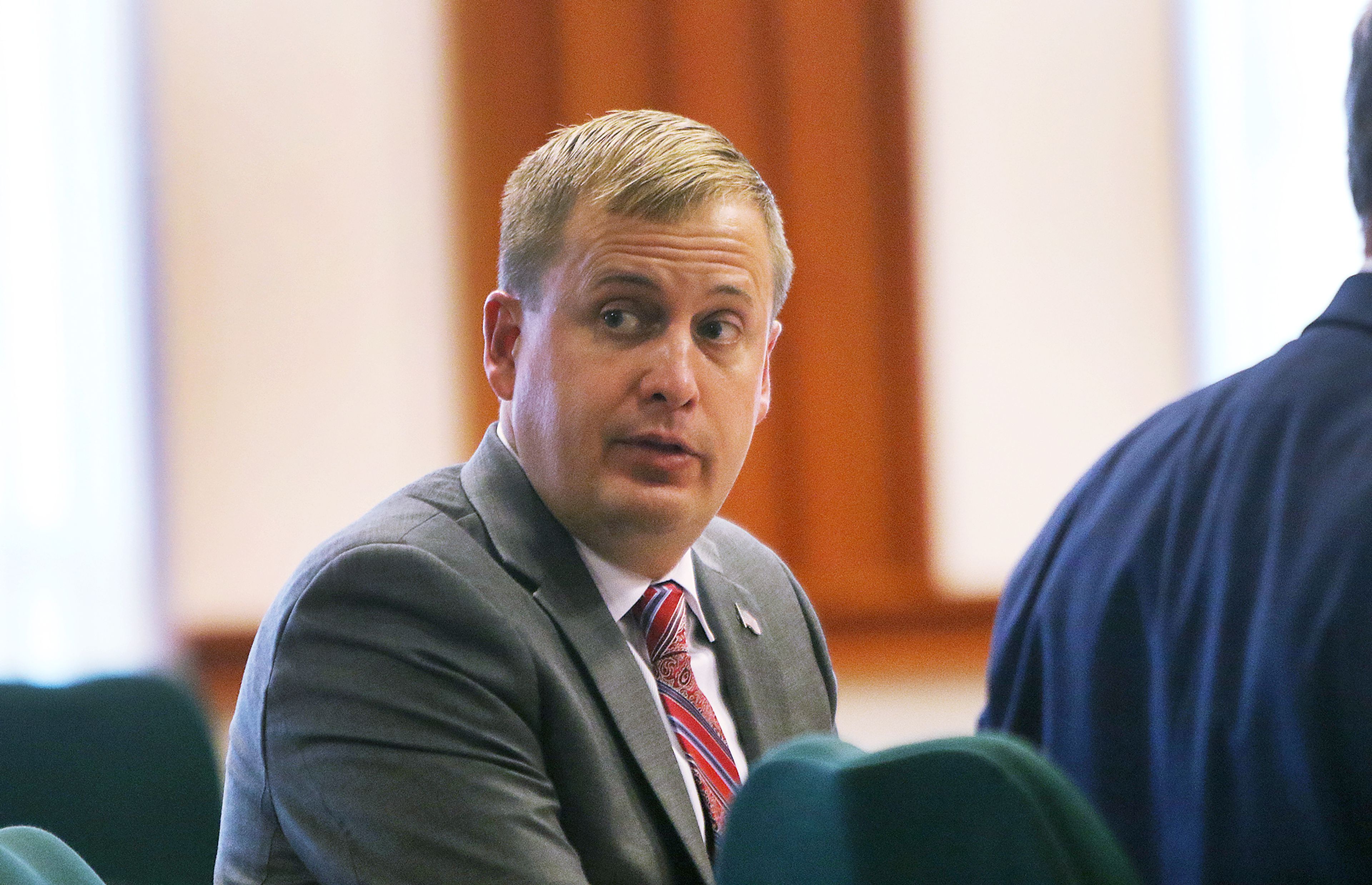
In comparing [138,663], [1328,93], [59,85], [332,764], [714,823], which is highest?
[59,85]

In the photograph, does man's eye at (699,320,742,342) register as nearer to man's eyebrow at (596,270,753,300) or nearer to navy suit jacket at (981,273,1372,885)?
man's eyebrow at (596,270,753,300)

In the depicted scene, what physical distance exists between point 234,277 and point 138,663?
111cm

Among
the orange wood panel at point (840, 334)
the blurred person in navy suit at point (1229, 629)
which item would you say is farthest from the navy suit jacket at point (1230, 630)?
the orange wood panel at point (840, 334)

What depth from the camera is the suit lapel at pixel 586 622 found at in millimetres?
1656

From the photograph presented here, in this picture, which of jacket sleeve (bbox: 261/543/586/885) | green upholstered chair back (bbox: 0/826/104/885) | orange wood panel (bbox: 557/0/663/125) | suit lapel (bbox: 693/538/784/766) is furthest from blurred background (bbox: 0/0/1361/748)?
green upholstered chair back (bbox: 0/826/104/885)

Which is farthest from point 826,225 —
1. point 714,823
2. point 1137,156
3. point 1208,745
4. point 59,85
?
point 1208,745

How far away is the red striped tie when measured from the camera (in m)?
1.73

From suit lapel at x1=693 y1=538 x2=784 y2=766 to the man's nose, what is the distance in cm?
38

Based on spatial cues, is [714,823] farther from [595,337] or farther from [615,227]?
[615,227]

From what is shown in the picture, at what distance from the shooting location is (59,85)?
3.95m

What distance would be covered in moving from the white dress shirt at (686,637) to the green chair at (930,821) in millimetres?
943

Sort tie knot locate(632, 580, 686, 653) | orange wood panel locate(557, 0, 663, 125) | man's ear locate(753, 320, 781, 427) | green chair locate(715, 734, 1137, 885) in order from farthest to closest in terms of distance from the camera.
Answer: orange wood panel locate(557, 0, 663, 125)
man's ear locate(753, 320, 781, 427)
tie knot locate(632, 580, 686, 653)
green chair locate(715, 734, 1137, 885)

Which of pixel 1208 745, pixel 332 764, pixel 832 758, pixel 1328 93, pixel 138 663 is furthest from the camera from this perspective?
pixel 1328 93

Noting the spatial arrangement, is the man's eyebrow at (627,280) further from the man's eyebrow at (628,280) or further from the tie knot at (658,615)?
the tie knot at (658,615)
